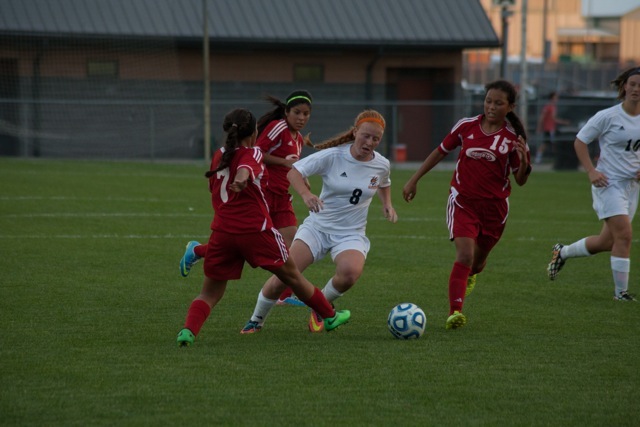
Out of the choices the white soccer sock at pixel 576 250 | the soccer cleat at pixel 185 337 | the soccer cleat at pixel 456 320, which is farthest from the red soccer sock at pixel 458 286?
the white soccer sock at pixel 576 250

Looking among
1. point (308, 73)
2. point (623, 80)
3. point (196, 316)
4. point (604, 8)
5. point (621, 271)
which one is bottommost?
point (196, 316)

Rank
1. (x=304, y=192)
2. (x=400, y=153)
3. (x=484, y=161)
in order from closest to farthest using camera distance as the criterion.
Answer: (x=304, y=192)
(x=484, y=161)
(x=400, y=153)

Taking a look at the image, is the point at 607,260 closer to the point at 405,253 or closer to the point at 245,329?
the point at 405,253

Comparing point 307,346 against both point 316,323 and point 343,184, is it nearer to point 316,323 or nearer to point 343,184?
point 316,323

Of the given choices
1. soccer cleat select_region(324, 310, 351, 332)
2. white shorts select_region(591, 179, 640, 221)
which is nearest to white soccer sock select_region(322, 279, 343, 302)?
soccer cleat select_region(324, 310, 351, 332)

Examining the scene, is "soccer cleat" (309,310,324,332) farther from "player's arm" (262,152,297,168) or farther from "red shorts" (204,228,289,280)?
"player's arm" (262,152,297,168)

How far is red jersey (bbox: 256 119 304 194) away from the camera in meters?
8.68

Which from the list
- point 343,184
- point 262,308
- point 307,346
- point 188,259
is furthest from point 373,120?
point 188,259

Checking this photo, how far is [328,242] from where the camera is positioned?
746 cm

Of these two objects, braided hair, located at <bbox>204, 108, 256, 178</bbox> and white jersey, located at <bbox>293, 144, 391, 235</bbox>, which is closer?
braided hair, located at <bbox>204, 108, 256, 178</bbox>

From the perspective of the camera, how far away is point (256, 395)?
551 centimetres

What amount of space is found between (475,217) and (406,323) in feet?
4.03

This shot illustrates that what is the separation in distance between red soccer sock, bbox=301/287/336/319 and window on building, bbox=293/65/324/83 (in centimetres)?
2402

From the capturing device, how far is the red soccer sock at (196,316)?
666 cm
